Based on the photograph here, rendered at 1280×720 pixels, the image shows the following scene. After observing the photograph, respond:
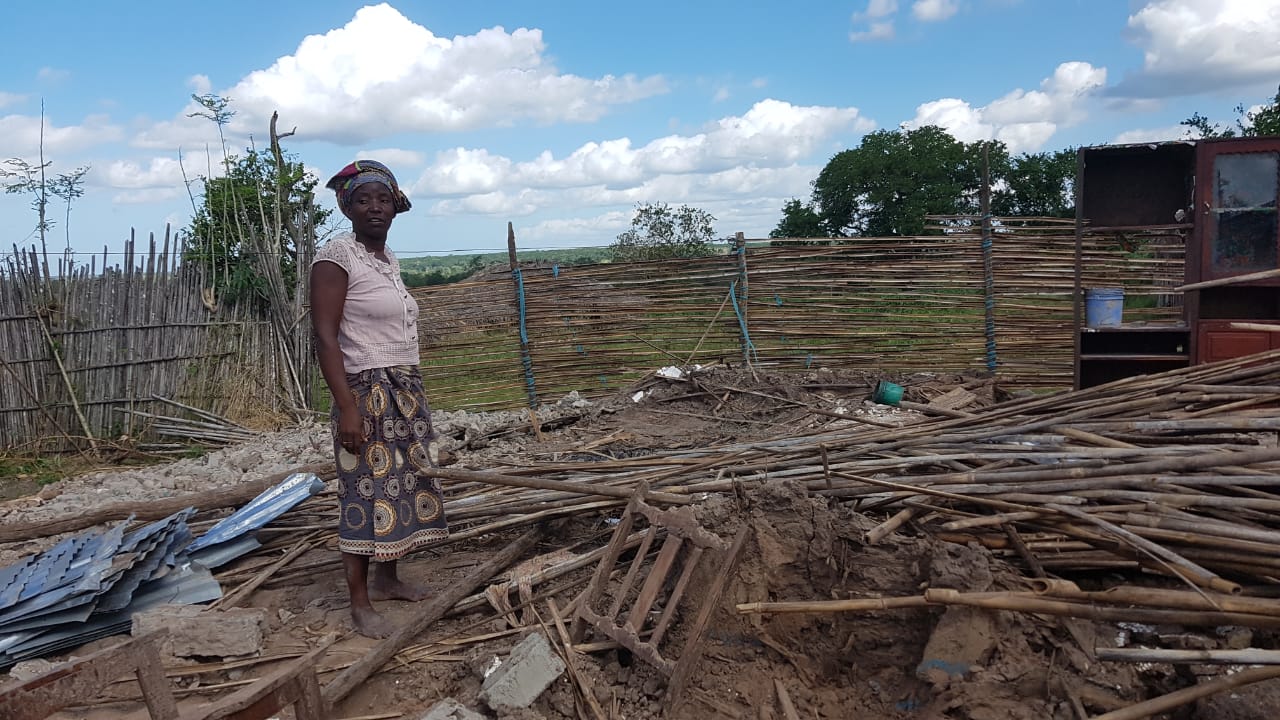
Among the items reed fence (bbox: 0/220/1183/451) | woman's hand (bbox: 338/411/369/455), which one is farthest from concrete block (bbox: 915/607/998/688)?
reed fence (bbox: 0/220/1183/451)

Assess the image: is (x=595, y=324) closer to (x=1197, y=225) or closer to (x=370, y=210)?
(x=1197, y=225)

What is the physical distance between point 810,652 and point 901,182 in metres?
21.7

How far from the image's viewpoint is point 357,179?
2.83m

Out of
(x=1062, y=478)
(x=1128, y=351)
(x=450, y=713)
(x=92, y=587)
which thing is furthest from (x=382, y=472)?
(x=1128, y=351)

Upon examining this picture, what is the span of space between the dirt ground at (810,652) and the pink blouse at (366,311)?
970 millimetres

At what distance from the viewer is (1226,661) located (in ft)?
6.08

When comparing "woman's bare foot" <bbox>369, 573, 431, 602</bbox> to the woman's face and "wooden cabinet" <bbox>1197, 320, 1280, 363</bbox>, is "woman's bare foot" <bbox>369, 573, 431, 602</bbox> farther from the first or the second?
"wooden cabinet" <bbox>1197, 320, 1280, 363</bbox>

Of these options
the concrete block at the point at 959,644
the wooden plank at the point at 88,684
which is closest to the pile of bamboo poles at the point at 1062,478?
the concrete block at the point at 959,644

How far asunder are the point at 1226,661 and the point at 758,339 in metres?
6.69

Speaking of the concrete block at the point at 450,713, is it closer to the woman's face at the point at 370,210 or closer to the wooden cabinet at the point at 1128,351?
the woman's face at the point at 370,210

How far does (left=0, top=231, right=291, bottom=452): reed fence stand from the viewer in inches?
278

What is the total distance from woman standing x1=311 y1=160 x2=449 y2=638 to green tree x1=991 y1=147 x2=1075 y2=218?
22.2 meters

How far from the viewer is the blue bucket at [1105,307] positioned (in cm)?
568

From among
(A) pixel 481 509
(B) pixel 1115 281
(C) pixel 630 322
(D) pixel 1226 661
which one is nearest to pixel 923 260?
(B) pixel 1115 281
